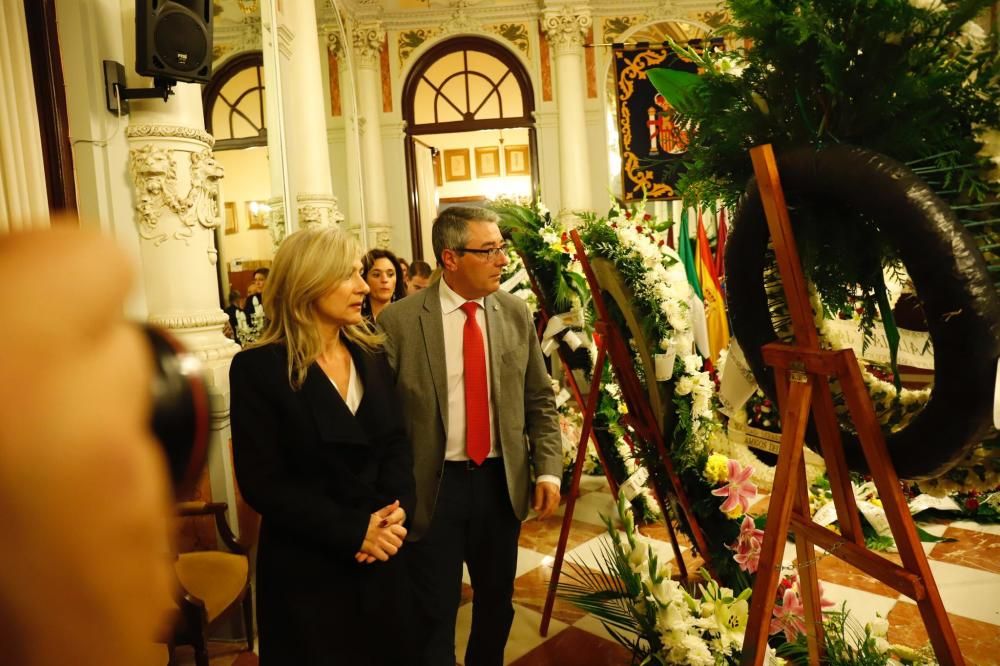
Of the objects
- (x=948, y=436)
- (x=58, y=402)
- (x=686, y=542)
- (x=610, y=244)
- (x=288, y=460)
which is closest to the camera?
(x=58, y=402)

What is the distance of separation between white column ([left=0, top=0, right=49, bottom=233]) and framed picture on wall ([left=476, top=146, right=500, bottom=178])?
8649mm

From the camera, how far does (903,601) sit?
2.61 metres

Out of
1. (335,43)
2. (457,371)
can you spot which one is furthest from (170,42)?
(335,43)

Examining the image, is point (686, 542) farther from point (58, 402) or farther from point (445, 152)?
point (445, 152)

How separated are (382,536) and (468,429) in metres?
0.50

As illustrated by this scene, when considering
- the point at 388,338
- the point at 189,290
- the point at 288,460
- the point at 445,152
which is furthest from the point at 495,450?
the point at 445,152

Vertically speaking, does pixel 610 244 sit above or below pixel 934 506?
above

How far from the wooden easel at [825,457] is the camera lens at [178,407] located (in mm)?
1190

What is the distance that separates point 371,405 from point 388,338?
1.35ft

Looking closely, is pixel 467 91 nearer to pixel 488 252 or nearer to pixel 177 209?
pixel 177 209

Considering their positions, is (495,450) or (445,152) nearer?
(495,450)

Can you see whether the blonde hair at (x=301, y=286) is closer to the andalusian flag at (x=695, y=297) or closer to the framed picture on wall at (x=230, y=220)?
the andalusian flag at (x=695, y=297)

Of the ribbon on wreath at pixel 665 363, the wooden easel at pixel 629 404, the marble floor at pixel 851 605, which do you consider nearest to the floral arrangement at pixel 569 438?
the marble floor at pixel 851 605

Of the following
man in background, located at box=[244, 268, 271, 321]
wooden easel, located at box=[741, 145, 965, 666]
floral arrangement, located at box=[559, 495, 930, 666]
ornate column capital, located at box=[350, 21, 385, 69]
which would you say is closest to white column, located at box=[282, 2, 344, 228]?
man in background, located at box=[244, 268, 271, 321]
